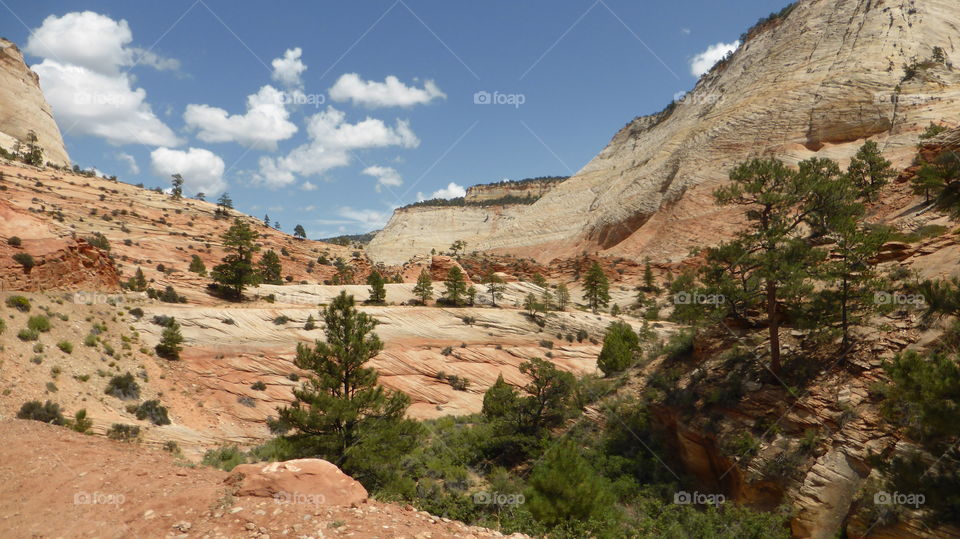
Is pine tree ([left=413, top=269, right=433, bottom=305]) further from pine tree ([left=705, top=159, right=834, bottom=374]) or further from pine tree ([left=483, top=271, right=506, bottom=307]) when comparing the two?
pine tree ([left=705, top=159, right=834, bottom=374])

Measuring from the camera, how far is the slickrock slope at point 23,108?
7912 centimetres

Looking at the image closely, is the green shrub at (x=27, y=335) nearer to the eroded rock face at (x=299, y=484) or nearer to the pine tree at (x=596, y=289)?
the eroded rock face at (x=299, y=484)

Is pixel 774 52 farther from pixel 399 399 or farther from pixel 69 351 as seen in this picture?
pixel 69 351

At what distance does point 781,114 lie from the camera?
52.9 metres

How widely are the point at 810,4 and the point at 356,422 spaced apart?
82.9 m

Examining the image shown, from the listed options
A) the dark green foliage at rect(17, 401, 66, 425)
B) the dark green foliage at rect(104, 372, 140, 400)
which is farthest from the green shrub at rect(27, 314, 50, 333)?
the dark green foliage at rect(17, 401, 66, 425)

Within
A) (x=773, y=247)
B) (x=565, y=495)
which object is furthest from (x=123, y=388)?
(x=773, y=247)

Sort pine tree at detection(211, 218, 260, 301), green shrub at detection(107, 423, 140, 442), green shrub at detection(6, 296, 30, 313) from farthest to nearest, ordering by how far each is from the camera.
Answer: pine tree at detection(211, 218, 260, 301), green shrub at detection(6, 296, 30, 313), green shrub at detection(107, 423, 140, 442)

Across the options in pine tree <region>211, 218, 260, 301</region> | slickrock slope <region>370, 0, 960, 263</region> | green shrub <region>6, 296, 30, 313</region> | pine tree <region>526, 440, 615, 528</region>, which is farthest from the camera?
slickrock slope <region>370, 0, 960, 263</region>

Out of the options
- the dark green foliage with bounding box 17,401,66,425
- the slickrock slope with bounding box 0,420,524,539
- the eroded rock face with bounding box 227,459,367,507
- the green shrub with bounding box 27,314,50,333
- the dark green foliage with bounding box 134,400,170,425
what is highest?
the green shrub with bounding box 27,314,50,333

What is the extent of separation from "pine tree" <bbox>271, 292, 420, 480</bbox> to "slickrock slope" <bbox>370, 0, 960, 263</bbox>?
147 ft

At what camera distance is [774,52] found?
6234 cm

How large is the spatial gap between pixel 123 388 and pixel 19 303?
20.2 feet

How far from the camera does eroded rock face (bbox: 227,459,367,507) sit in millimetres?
7211
